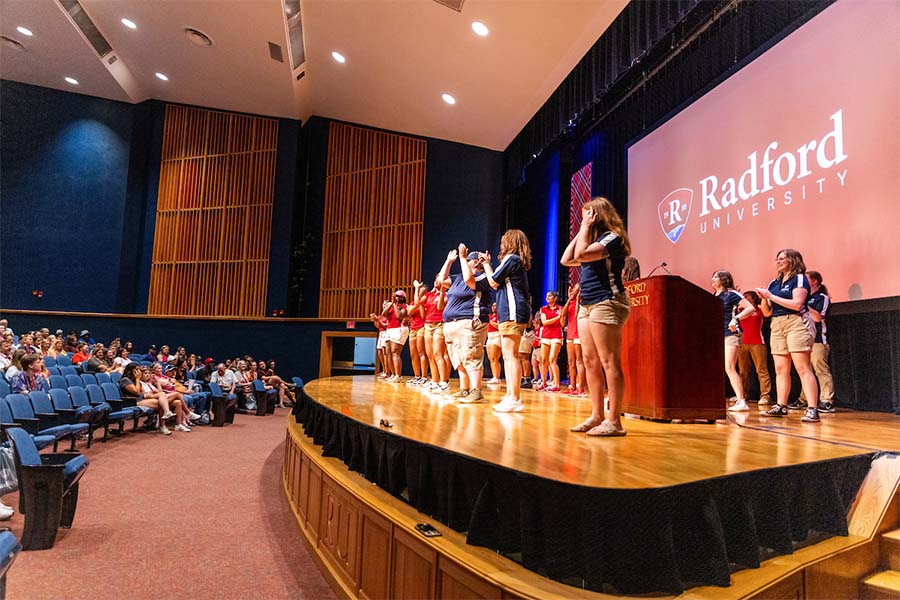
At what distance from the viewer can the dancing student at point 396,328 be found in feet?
22.7

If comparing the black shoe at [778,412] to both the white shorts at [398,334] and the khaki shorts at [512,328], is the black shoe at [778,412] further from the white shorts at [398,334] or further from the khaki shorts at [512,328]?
the white shorts at [398,334]

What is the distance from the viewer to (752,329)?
4895mm

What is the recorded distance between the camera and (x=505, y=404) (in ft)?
12.3

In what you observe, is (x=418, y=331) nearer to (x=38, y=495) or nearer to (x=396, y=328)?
(x=396, y=328)

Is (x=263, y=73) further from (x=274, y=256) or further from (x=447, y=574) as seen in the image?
(x=447, y=574)

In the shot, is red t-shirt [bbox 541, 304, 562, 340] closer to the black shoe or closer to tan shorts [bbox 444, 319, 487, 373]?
tan shorts [bbox 444, 319, 487, 373]

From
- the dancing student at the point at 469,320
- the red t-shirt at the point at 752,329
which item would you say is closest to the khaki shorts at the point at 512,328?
the dancing student at the point at 469,320

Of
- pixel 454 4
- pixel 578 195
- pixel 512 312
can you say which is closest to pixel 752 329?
pixel 512 312

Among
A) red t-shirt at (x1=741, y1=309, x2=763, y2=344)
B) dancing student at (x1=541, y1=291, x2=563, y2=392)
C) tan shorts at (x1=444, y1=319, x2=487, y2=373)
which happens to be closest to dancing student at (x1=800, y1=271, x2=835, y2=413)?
red t-shirt at (x1=741, y1=309, x2=763, y2=344)

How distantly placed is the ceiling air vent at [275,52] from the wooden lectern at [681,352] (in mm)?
8803

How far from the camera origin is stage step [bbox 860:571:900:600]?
1.86m

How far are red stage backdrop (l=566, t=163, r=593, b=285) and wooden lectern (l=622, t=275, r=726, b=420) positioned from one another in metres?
6.31

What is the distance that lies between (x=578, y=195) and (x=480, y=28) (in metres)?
3.93

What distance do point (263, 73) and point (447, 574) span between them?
11.3 m
